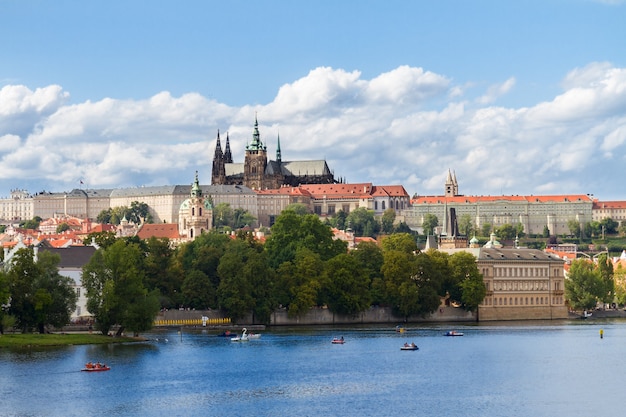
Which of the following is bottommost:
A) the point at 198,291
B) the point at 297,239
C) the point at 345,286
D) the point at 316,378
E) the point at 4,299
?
the point at 316,378

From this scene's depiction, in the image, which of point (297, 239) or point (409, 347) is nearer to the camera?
point (409, 347)

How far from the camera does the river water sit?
59.8m

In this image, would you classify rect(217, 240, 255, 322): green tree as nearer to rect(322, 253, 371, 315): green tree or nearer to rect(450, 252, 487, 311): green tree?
rect(322, 253, 371, 315): green tree

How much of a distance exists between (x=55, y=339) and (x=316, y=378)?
17978 millimetres

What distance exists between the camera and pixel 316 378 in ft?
234

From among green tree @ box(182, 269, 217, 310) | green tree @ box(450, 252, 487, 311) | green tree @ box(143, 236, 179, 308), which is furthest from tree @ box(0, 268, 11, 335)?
green tree @ box(450, 252, 487, 311)

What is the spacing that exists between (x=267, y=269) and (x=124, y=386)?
144 feet

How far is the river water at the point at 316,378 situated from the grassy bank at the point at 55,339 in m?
1.11

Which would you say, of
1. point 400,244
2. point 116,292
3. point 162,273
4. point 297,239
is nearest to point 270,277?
point 162,273

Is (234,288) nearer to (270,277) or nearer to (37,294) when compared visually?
(270,277)

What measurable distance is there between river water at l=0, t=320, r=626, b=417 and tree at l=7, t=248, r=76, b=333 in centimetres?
362

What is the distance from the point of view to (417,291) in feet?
395

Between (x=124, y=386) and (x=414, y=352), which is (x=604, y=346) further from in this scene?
(x=124, y=386)

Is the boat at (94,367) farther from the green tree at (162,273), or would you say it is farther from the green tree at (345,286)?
the green tree at (345,286)
